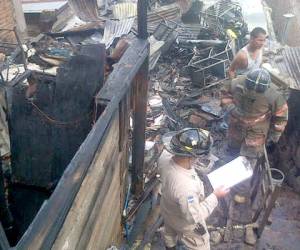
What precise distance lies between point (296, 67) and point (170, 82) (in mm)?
3424

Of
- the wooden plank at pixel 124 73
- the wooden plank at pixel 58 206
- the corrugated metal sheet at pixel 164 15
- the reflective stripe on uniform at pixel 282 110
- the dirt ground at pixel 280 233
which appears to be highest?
the wooden plank at pixel 124 73

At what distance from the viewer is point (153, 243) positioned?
4.98 metres

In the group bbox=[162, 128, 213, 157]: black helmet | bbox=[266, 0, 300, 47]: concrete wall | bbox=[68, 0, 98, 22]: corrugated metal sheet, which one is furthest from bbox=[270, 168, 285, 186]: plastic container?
bbox=[266, 0, 300, 47]: concrete wall

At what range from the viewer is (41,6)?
43.2 feet

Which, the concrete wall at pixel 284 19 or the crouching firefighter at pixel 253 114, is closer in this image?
the crouching firefighter at pixel 253 114

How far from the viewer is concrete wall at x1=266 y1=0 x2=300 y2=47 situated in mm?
14550

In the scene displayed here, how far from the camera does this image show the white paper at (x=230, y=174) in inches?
155

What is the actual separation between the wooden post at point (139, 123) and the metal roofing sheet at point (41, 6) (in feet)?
31.3

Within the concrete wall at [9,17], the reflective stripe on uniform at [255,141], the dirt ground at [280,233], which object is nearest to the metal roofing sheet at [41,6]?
the concrete wall at [9,17]

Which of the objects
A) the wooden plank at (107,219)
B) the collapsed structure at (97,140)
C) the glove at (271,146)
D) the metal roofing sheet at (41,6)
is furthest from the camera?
the metal roofing sheet at (41,6)

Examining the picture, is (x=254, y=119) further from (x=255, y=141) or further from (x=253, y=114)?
(x=255, y=141)

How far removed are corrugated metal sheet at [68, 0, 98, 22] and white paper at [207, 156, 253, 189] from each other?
33.8 feet

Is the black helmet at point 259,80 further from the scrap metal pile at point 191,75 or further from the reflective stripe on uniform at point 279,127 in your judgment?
the scrap metal pile at point 191,75

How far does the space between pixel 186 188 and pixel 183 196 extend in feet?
0.29
